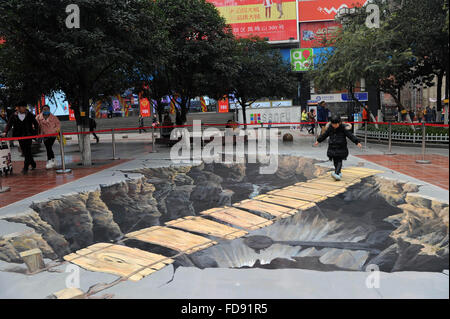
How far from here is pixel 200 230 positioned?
480 cm

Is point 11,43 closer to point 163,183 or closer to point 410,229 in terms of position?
point 163,183

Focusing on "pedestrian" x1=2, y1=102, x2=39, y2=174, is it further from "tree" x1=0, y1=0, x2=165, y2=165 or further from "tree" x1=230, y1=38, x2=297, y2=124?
"tree" x1=230, y1=38, x2=297, y2=124

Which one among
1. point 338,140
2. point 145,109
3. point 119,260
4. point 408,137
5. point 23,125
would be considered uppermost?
point 145,109

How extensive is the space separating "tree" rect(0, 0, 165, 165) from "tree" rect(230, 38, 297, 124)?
25.7 ft

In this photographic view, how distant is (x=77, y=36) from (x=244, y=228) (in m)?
7.25

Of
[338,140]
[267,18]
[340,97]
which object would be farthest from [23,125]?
[267,18]

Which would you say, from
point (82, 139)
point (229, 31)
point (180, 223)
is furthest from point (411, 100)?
point (180, 223)

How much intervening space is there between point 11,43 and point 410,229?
36.0 ft

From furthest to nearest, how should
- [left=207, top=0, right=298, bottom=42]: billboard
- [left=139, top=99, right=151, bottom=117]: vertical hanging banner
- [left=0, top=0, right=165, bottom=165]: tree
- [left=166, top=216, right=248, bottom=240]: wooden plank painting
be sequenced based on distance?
[left=207, top=0, right=298, bottom=42]: billboard → [left=139, top=99, right=151, bottom=117]: vertical hanging banner → [left=0, top=0, right=165, bottom=165]: tree → [left=166, top=216, right=248, bottom=240]: wooden plank painting

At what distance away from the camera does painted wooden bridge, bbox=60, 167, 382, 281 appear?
3.81 m

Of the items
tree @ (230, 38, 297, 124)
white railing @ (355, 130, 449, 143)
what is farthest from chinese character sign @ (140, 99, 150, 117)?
white railing @ (355, 130, 449, 143)

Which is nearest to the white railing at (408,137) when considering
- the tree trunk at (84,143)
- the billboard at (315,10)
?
the tree trunk at (84,143)

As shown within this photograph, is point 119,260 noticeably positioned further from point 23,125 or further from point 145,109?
point 145,109
